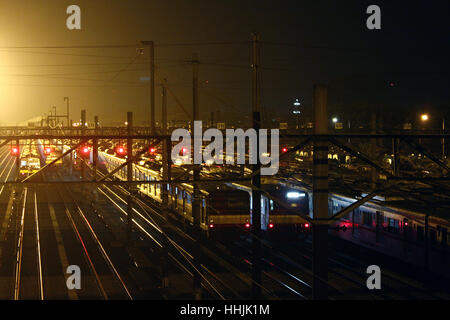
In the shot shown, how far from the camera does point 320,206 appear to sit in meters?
Result: 7.45

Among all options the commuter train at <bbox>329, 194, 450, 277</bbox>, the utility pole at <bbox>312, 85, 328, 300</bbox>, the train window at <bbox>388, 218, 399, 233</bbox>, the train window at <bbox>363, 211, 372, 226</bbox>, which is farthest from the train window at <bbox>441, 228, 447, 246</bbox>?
the utility pole at <bbox>312, 85, 328, 300</bbox>

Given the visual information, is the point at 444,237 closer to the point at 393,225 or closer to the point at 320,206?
the point at 393,225

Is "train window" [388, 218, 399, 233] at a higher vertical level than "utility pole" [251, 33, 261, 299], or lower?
lower

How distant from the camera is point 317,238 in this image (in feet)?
24.7

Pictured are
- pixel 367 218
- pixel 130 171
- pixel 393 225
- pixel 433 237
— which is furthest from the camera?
pixel 367 218

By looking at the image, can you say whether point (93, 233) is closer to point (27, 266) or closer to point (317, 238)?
point (27, 266)

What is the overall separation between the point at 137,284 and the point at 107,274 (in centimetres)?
161

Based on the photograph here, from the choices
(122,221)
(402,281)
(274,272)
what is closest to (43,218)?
(122,221)

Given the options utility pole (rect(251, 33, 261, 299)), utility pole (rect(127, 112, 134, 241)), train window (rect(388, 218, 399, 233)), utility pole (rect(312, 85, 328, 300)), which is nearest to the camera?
→ utility pole (rect(312, 85, 328, 300))

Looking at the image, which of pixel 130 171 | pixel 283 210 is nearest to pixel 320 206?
pixel 130 171

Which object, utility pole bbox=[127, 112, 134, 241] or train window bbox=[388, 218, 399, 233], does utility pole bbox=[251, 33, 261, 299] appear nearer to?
utility pole bbox=[127, 112, 134, 241]

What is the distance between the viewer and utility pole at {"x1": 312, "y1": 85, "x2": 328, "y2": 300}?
7.41 metres

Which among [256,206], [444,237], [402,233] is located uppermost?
[256,206]

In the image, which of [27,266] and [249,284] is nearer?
[249,284]
